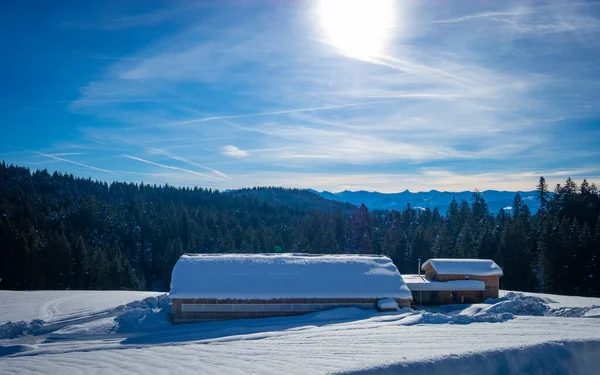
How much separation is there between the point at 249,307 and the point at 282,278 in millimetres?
2739

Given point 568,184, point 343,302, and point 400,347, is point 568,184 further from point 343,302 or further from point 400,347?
point 400,347

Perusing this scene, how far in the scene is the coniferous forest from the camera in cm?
4352

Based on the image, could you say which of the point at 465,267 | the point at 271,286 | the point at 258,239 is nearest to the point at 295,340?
the point at 271,286

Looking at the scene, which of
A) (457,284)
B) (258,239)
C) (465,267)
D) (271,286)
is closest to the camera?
(271,286)

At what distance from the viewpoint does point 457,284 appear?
3125 centimetres

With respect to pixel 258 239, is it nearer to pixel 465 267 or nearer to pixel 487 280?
pixel 465 267

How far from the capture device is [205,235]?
230 feet

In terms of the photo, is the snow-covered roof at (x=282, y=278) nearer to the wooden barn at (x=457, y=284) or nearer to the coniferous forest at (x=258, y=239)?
the wooden barn at (x=457, y=284)

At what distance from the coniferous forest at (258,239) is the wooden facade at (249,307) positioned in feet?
79.3

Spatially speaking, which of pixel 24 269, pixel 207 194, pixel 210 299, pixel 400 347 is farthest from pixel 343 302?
pixel 207 194

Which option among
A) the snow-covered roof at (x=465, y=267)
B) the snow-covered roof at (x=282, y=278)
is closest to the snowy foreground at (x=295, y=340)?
the snow-covered roof at (x=282, y=278)

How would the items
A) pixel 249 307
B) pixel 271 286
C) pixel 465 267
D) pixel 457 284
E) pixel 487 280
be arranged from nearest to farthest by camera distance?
pixel 249 307
pixel 271 286
pixel 457 284
pixel 487 280
pixel 465 267

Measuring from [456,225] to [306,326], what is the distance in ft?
167

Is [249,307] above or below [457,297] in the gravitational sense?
above
